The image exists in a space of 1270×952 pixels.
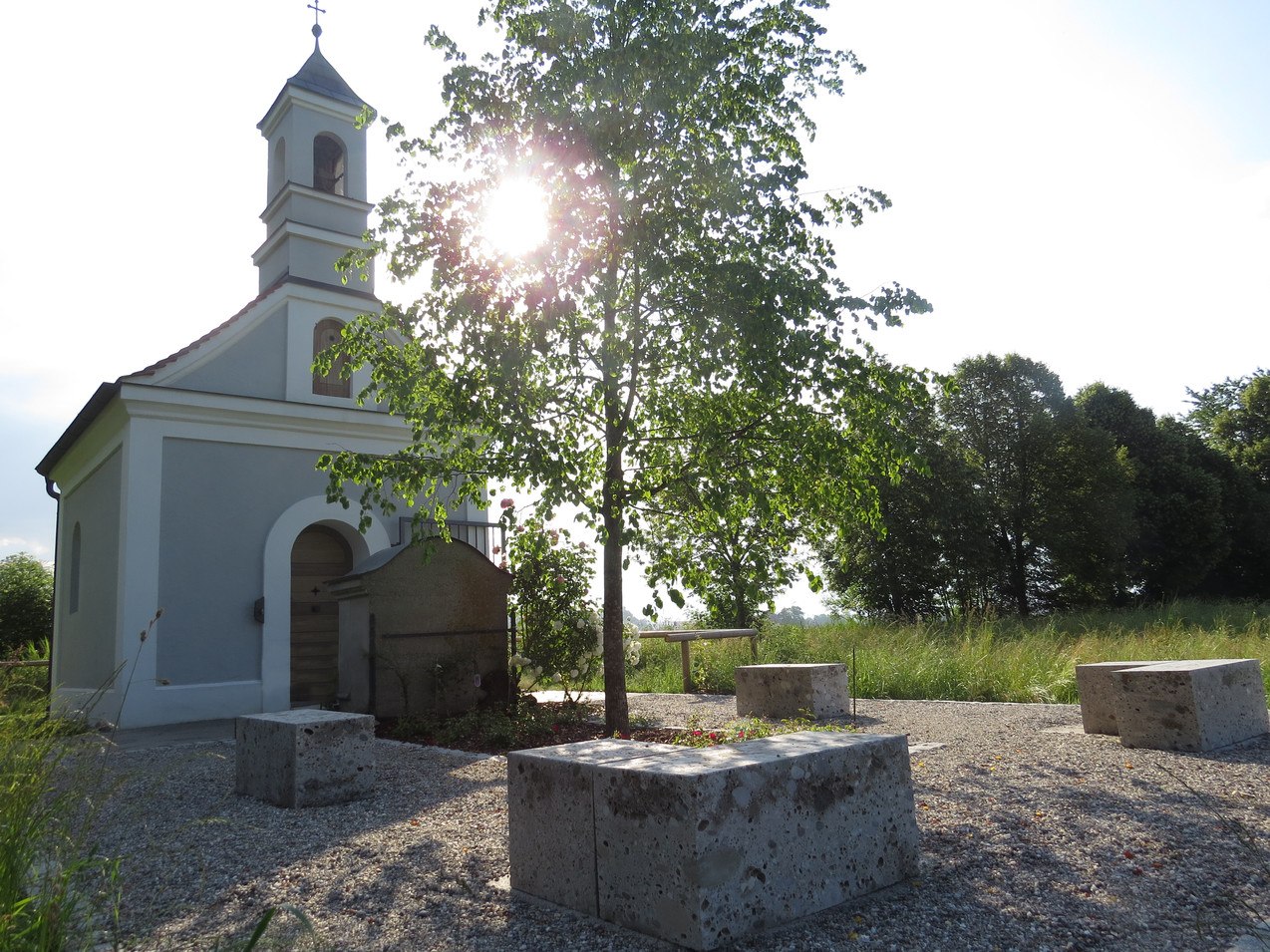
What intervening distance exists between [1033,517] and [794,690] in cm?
2011

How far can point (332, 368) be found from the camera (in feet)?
40.5

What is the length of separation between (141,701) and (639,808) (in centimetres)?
932

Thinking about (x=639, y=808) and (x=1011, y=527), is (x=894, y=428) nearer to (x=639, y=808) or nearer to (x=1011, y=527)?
(x=639, y=808)

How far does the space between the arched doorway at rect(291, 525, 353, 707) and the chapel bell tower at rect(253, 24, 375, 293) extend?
4.01 metres

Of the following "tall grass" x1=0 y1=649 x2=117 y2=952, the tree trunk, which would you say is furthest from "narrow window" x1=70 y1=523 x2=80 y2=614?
"tall grass" x1=0 y1=649 x2=117 y2=952

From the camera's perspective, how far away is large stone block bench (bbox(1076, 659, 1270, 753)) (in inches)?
245

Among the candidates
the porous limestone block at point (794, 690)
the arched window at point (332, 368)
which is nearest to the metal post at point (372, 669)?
the porous limestone block at point (794, 690)

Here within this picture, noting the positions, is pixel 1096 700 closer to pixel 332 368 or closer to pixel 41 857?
pixel 41 857

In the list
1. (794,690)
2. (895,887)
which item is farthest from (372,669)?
(895,887)

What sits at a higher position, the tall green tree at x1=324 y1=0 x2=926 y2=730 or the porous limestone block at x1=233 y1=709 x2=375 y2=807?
the tall green tree at x1=324 y1=0 x2=926 y2=730

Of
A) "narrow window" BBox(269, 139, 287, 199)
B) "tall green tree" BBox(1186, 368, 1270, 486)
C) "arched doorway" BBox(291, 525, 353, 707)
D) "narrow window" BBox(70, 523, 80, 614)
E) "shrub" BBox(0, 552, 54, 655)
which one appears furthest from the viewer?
"tall green tree" BBox(1186, 368, 1270, 486)

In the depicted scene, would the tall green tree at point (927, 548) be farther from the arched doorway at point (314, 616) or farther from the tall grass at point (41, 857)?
the tall grass at point (41, 857)

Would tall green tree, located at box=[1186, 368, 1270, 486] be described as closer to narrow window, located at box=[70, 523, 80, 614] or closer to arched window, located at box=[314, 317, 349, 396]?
arched window, located at box=[314, 317, 349, 396]

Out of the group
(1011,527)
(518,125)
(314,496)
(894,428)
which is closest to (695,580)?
(894,428)
